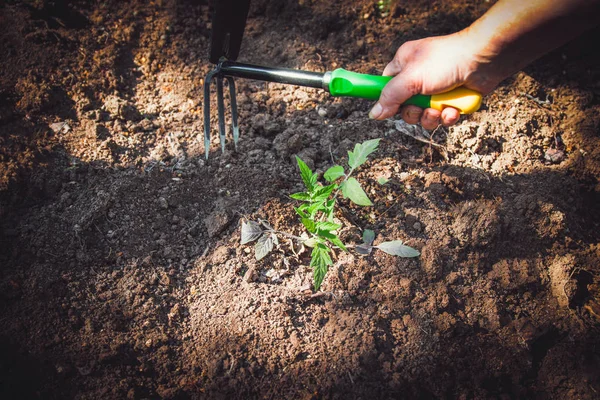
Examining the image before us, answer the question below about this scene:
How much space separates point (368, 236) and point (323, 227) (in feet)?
0.83

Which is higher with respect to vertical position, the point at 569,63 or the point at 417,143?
the point at 569,63

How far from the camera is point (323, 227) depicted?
156cm

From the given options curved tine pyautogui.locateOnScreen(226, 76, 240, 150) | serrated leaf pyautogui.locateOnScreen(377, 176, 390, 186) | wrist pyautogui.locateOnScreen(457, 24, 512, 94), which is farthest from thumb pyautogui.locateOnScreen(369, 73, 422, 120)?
curved tine pyautogui.locateOnScreen(226, 76, 240, 150)

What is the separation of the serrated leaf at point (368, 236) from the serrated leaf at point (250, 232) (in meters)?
0.46

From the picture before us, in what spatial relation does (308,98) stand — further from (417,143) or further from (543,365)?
(543,365)

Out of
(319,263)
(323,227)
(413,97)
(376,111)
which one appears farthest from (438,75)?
(319,263)

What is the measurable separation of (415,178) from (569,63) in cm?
136

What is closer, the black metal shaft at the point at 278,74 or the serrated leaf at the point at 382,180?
the black metal shaft at the point at 278,74

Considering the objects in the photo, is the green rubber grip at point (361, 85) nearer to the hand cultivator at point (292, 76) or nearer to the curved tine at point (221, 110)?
the hand cultivator at point (292, 76)

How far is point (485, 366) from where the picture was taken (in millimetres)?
1503

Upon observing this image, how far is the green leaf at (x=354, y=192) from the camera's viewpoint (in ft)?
4.90

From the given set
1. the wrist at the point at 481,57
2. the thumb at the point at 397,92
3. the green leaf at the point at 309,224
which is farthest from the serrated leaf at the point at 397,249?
the wrist at the point at 481,57

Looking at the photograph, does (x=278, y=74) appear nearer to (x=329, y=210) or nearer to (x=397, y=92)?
(x=397, y=92)

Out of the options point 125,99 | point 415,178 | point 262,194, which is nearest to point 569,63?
point 415,178
